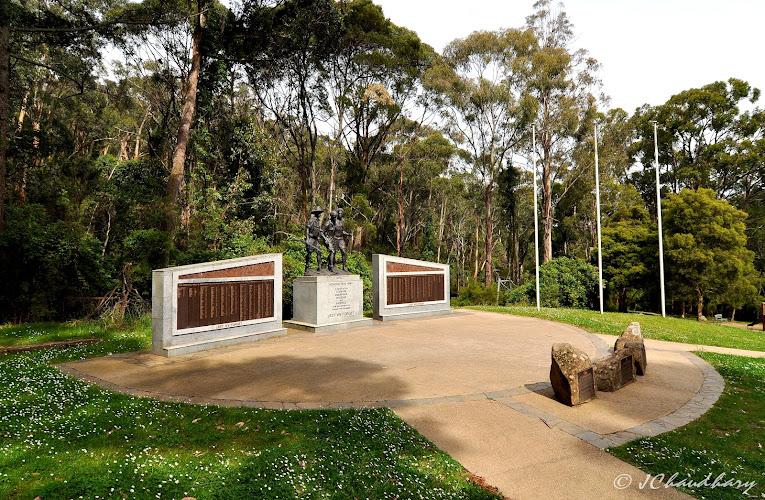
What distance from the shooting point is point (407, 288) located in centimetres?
1355

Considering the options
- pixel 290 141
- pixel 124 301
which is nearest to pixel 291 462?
pixel 124 301

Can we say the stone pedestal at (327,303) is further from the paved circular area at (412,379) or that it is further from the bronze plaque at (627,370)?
the bronze plaque at (627,370)

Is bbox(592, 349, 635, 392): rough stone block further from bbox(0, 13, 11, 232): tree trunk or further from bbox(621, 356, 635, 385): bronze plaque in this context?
bbox(0, 13, 11, 232): tree trunk

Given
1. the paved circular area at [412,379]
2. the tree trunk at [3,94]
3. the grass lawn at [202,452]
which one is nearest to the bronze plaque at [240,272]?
the paved circular area at [412,379]

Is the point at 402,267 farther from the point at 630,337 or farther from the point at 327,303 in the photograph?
the point at 630,337

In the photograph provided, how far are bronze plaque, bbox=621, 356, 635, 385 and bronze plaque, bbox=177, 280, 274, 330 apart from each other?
761cm

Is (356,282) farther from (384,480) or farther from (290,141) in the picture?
(290,141)

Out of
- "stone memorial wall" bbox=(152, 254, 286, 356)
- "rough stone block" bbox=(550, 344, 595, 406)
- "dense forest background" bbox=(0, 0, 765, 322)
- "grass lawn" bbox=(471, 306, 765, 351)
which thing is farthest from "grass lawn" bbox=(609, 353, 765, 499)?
"dense forest background" bbox=(0, 0, 765, 322)

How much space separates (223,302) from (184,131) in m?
9.04

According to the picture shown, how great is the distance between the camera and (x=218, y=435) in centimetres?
405

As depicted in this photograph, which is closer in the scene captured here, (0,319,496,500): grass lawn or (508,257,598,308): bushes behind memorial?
(0,319,496,500): grass lawn

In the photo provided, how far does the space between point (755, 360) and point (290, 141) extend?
86.4 ft

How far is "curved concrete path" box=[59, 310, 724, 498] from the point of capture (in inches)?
147

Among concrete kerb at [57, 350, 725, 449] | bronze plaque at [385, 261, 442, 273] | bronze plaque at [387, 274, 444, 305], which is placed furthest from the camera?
bronze plaque at [387, 274, 444, 305]
